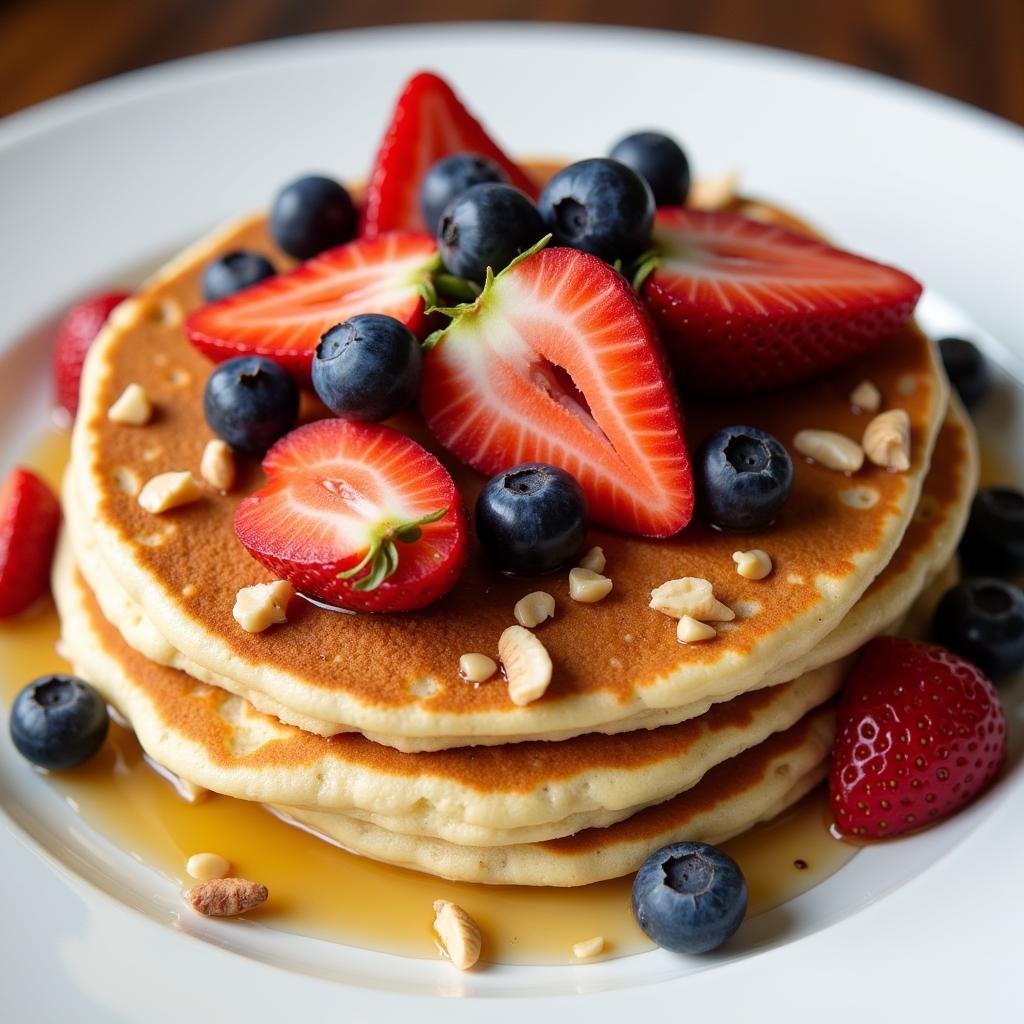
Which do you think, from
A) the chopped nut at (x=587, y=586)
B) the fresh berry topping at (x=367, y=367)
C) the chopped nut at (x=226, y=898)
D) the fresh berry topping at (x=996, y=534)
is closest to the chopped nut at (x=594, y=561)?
the chopped nut at (x=587, y=586)

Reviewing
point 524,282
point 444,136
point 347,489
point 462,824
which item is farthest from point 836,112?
point 462,824

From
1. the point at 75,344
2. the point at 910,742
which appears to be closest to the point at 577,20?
the point at 75,344

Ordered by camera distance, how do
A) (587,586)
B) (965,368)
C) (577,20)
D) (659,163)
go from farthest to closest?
(577,20)
(965,368)
(659,163)
(587,586)

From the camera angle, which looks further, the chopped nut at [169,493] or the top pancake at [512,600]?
the chopped nut at [169,493]

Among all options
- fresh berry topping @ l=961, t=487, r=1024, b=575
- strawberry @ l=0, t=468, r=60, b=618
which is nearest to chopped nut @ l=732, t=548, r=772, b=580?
fresh berry topping @ l=961, t=487, r=1024, b=575

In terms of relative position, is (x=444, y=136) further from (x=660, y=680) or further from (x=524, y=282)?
(x=660, y=680)

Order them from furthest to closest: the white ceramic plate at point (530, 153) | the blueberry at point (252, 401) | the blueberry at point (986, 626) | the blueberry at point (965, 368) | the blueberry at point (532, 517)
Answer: the blueberry at point (965, 368), the blueberry at point (986, 626), the blueberry at point (252, 401), the blueberry at point (532, 517), the white ceramic plate at point (530, 153)

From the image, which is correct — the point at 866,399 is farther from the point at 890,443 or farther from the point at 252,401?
the point at 252,401

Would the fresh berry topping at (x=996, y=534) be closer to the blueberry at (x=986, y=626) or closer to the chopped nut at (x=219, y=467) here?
the blueberry at (x=986, y=626)
